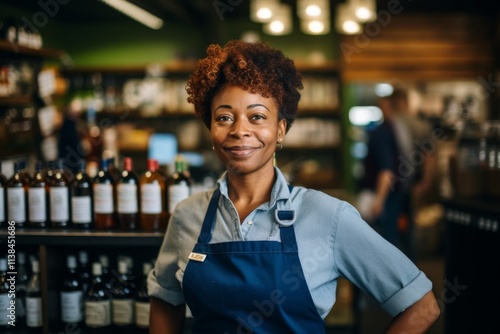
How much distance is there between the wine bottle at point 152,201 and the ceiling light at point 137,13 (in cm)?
384

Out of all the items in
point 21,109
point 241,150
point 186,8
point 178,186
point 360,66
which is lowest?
point 178,186

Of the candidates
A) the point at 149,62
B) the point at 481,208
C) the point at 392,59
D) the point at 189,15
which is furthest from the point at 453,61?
the point at 481,208

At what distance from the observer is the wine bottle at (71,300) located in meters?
2.73

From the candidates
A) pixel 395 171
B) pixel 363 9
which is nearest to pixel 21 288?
pixel 395 171

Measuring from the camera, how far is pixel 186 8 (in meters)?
7.43

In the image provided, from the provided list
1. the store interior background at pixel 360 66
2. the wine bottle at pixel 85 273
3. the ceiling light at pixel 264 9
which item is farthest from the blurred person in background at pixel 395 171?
the wine bottle at pixel 85 273

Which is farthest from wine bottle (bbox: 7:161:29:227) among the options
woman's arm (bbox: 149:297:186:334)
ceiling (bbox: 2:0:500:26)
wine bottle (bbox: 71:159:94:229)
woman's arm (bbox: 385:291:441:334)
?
ceiling (bbox: 2:0:500:26)

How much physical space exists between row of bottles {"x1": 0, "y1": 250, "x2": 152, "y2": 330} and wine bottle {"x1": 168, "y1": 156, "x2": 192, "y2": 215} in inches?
12.2

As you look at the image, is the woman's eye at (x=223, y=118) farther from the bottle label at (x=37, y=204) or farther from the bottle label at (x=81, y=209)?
the bottle label at (x=37, y=204)

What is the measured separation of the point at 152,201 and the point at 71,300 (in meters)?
0.57

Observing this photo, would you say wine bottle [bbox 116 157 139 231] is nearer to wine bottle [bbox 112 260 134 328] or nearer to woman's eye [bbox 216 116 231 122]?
wine bottle [bbox 112 260 134 328]

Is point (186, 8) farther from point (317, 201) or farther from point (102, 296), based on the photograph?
point (317, 201)

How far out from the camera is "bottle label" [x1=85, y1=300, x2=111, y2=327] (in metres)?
2.70

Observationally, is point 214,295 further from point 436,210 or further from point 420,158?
point 436,210
